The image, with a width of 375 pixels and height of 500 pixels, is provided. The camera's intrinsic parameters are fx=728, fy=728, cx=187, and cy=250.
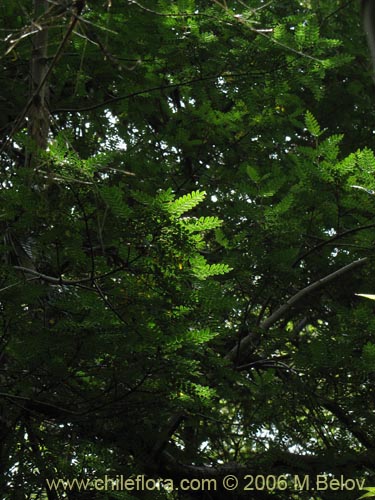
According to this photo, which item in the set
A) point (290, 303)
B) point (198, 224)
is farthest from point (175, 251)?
point (290, 303)

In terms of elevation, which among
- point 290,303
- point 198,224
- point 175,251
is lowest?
point 175,251

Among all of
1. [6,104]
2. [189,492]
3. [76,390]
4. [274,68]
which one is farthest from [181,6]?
[189,492]

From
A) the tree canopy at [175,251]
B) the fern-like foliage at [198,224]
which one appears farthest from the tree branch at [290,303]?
the fern-like foliage at [198,224]

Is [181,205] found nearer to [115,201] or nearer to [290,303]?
[115,201]

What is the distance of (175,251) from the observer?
358cm

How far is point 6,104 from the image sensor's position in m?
5.73

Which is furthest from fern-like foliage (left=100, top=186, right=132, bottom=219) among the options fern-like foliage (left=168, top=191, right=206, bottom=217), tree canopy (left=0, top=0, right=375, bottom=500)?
fern-like foliage (left=168, top=191, right=206, bottom=217)

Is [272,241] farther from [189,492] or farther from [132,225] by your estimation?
[189,492]

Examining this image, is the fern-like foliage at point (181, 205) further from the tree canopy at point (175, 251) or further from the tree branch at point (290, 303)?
the tree branch at point (290, 303)

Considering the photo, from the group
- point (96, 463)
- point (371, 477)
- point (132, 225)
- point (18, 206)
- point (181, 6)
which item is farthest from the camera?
point (181, 6)

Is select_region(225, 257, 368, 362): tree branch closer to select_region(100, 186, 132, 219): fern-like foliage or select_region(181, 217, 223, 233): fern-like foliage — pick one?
select_region(181, 217, 223, 233): fern-like foliage

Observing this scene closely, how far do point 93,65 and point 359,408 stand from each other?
3396 millimetres

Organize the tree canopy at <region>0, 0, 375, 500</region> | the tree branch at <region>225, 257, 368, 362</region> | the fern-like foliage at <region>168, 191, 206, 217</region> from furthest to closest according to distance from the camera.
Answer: the tree branch at <region>225, 257, 368, 362</region> → the tree canopy at <region>0, 0, 375, 500</region> → the fern-like foliage at <region>168, 191, 206, 217</region>

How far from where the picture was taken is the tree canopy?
3.70 metres
